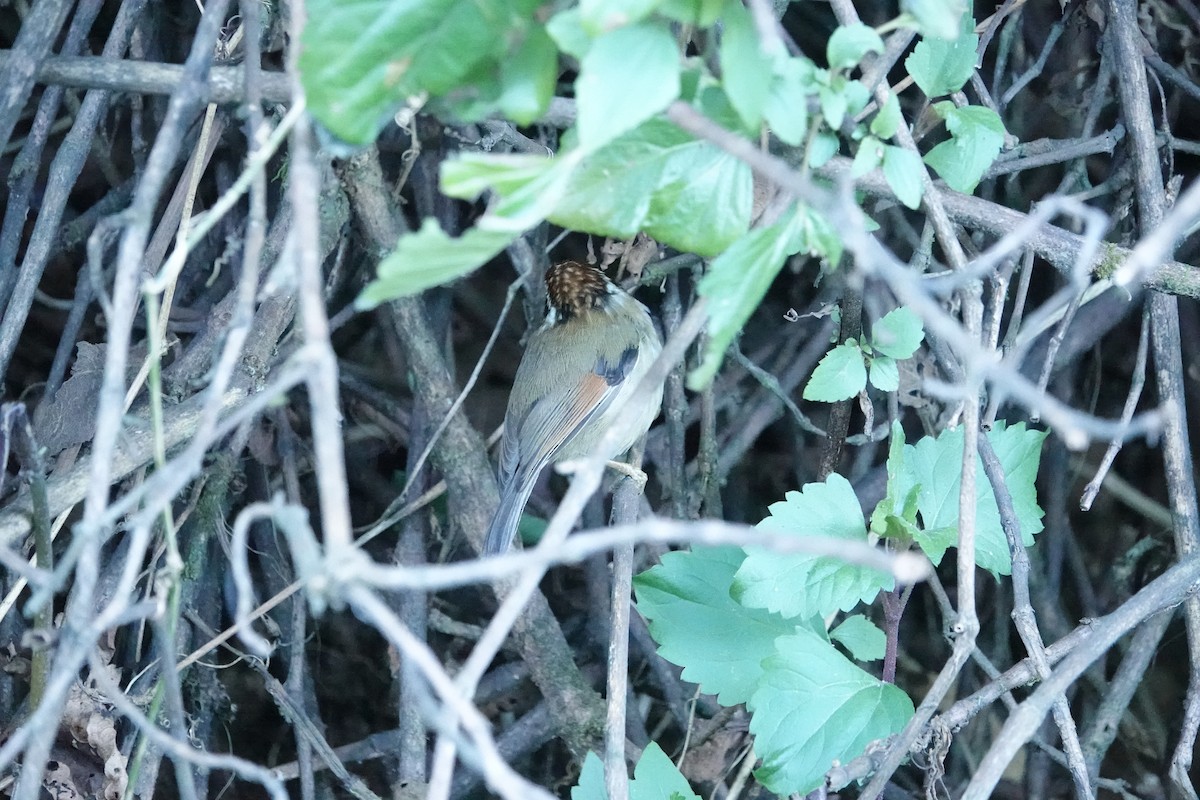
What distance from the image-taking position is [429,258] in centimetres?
141

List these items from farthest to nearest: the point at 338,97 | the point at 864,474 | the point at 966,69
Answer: the point at 864,474 → the point at 966,69 → the point at 338,97

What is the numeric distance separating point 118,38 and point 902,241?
2.56m

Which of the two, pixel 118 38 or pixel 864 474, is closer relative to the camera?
pixel 118 38

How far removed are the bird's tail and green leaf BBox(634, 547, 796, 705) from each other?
0.69m

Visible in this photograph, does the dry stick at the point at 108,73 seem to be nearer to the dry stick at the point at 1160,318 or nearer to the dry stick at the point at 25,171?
the dry stick at the point at 25,171

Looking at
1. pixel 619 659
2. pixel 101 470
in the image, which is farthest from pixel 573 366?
pixel 101 470

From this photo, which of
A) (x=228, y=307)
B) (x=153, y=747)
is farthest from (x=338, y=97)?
(x=153, y=747)

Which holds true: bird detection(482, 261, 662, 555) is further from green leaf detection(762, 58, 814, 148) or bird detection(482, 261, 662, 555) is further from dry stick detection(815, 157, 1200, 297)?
green leaf detection(762, 58, 814, 148)

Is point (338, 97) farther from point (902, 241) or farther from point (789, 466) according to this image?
point (789, 466)

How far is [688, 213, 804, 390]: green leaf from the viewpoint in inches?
57.7

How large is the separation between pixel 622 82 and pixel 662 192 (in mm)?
379

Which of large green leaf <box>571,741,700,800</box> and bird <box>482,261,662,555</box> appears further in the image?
bird <box>482,261,662,555</box>

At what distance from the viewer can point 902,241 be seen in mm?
3863

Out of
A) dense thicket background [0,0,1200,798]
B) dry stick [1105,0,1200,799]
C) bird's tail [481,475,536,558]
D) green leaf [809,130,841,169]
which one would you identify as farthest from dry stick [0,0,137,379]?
dry stick [1105,0,1200,799]
